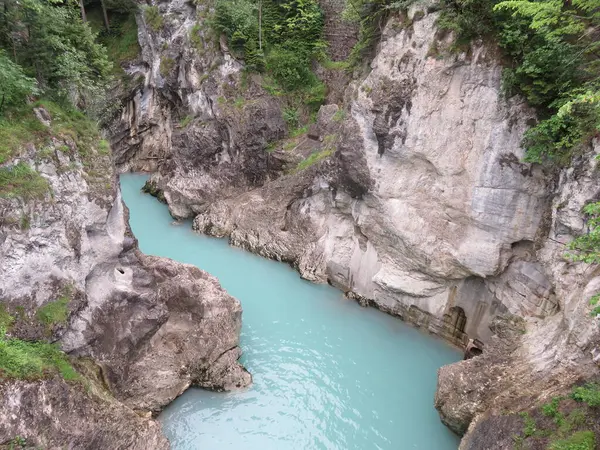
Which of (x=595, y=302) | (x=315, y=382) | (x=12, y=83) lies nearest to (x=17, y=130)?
(x=12, y=83)

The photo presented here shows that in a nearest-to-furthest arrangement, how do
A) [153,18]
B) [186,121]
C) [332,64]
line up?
[332,64] → [186,121] → [153,18]

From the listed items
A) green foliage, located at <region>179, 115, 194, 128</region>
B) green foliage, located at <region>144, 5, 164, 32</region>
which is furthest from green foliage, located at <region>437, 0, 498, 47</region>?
green foliage, located at <region>144, 5, 164, 32</region>

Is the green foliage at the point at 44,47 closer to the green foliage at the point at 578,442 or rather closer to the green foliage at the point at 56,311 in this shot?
the green foliage at the point at 56,311

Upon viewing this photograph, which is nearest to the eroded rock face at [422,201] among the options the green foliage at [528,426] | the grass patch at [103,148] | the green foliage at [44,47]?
the green foliage at [528,426]

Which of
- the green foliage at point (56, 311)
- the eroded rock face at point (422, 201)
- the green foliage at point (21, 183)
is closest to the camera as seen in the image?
the green foliage at point (21, 183)

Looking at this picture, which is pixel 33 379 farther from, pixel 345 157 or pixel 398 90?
pixel 398 90

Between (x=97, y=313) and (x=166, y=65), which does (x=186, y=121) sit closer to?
(x=166, y=65)
